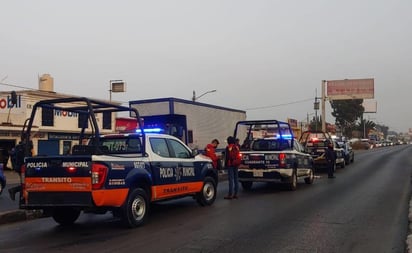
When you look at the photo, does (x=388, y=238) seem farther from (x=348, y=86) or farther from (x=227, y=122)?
(x=348, y=86)

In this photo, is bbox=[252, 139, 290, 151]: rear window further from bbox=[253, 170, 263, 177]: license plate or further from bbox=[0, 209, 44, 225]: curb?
bbox=[0, 209, 44, 225]: curb

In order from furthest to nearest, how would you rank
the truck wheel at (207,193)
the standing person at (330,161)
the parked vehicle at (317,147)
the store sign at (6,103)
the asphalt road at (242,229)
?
the store sign at (6,103), the parked vehicle at (317,147), the standing person at (330,161), the truck wheel at (207,193), the asphalt road at (242,229)

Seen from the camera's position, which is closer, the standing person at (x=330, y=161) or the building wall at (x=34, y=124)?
the standing person at (x=330, y=161)

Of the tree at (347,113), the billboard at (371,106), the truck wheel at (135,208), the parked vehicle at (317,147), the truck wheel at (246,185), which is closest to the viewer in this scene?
the truck wheel at (135,208)

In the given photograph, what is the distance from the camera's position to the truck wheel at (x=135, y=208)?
9.39 metres

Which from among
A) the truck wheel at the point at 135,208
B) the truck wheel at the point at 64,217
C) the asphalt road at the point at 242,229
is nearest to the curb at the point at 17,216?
the asphalt road at the point at 242,229

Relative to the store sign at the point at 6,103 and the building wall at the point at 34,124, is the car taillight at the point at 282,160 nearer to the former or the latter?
the building wall at the point at 34,124

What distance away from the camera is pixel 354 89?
63.1 m

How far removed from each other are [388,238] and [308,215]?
2602 mm

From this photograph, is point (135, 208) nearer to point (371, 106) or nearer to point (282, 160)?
point (282, 160)

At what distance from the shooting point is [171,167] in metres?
11.1

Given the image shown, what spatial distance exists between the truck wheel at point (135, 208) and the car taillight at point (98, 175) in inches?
31.6

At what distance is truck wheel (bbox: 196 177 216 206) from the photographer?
41.1 ft

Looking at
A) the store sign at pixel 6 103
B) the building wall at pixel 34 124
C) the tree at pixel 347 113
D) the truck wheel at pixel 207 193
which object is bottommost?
the truck wheel at pixel 207 193
